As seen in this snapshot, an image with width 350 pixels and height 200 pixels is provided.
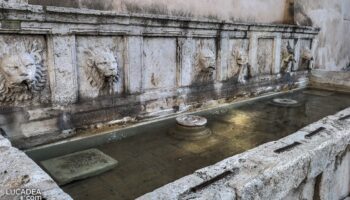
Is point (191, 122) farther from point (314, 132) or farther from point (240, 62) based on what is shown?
point (240, 62)

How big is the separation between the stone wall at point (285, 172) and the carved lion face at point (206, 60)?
6.54 feet

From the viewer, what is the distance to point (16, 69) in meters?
2.80

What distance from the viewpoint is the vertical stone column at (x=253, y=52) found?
218 inches

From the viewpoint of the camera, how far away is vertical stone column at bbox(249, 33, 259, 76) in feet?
18.2

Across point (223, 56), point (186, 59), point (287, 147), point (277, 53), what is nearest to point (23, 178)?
point (287, 147)

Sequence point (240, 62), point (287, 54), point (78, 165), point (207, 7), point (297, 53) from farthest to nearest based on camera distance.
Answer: point (297, 53) < point (287, 54) < point (240, 62) < point (207, 7) < point (78, 165)

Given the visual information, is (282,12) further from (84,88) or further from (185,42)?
(84,88)

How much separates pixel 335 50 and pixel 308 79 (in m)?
2.33

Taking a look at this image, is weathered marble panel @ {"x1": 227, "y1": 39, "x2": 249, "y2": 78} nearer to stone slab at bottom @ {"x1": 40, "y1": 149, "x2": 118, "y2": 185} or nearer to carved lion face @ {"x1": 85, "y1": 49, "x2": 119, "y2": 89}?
carved lion face @ {"x1": 85, "y1": 49, "x2": 119, "y2": 89}

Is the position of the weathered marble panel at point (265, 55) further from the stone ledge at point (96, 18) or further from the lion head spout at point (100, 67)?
the lion head spout at point (100, 67)

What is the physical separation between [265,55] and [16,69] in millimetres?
4856

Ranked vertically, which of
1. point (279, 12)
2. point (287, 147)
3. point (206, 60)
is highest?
point (279, 12)

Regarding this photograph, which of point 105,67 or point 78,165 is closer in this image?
point 78,165

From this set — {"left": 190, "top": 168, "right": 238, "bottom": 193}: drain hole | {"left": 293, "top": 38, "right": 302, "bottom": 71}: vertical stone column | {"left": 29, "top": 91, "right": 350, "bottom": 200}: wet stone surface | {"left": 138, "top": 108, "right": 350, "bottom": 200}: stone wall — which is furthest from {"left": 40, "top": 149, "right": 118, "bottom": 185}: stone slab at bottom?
{"left": 293, "top": 38, "right": 302, "bottom": 71}: vertical stone column
